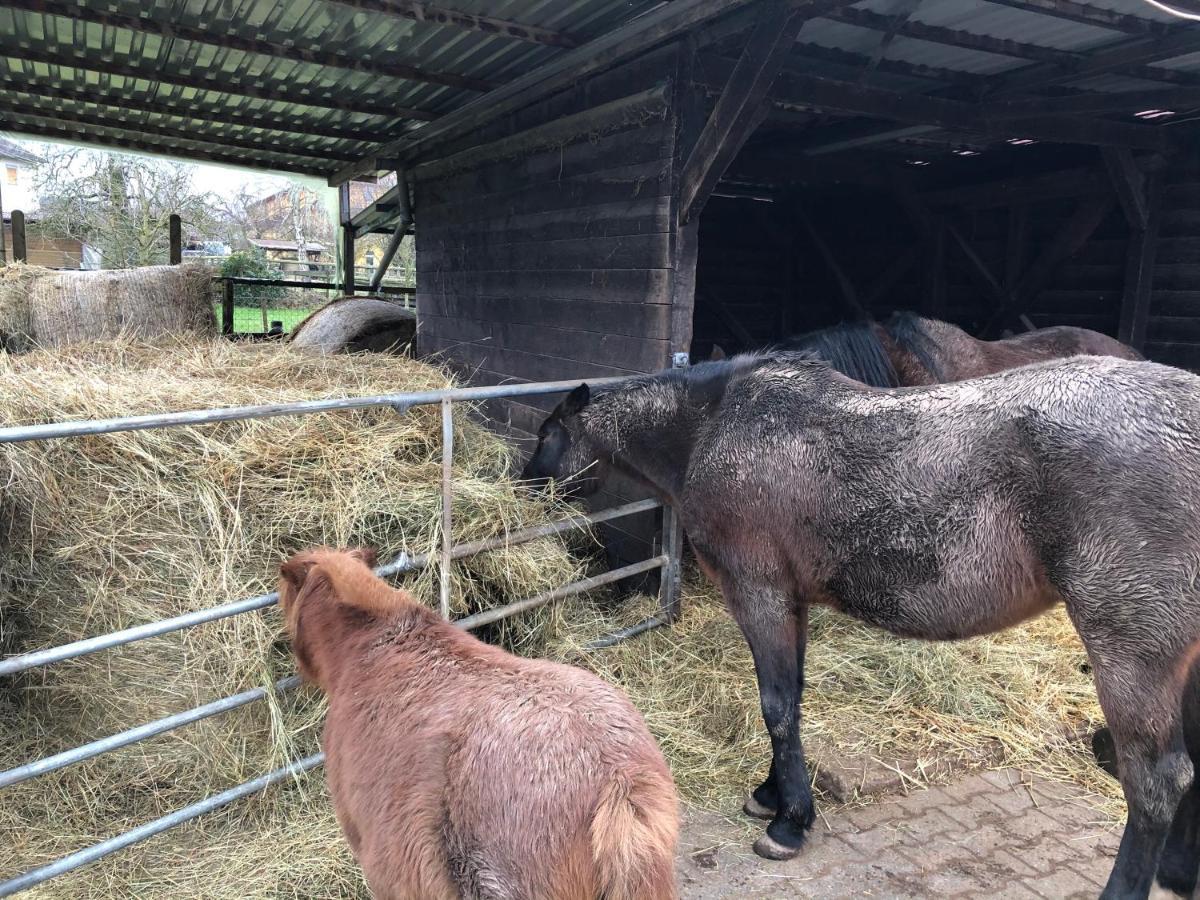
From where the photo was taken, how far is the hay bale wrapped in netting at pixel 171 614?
2.66 metres

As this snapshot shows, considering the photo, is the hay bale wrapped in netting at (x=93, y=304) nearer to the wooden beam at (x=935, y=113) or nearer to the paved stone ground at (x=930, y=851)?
the wooden beam at (x=935, y=113)

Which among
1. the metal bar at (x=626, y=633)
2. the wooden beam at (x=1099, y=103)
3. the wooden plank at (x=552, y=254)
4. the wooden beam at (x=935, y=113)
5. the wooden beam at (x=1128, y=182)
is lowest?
the metal bar at (x=626, y=633)

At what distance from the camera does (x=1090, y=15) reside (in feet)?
11.7

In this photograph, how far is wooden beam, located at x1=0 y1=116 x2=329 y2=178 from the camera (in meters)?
7.19

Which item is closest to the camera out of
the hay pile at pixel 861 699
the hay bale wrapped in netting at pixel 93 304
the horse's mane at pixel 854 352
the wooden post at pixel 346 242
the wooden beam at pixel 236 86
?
the hay pile at pixel 861 699

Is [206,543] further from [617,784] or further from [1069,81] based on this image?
[1069,81]

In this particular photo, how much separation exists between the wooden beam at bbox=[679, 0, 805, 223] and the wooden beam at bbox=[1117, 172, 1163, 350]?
3898 millimetres

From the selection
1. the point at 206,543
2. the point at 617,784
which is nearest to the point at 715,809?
the point at 617,784

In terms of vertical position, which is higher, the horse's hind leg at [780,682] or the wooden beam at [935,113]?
the wooden beam at [935,113]

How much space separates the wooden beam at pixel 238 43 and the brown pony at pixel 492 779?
13.1ft

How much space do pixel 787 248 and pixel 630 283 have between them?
6.14 meters

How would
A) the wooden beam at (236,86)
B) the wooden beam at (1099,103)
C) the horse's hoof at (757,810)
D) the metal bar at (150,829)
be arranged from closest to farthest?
the metal bar at (150,829) < the horse's hoof at (757,810) < the wooden beam at (1099,103) < the wooden beam at (236,86)

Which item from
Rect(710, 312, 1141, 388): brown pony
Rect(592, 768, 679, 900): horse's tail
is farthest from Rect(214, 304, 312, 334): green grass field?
Rect(592, 768, 679, 900): horse's tail

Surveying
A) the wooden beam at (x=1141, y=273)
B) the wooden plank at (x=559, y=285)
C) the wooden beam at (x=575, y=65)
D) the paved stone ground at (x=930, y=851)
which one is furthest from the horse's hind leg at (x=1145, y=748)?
the wooden beam at (x=1141, y=273)
